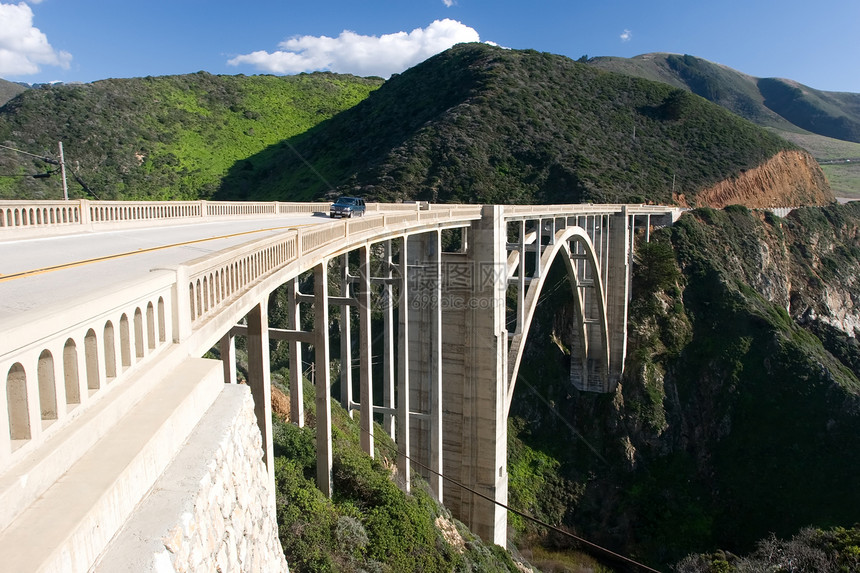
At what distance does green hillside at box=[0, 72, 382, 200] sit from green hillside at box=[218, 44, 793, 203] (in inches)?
A: 186

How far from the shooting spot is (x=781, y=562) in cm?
1734

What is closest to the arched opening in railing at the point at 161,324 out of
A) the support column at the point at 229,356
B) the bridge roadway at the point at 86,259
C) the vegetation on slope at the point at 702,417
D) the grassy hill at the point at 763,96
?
the bridge roadway at the point at 86,259

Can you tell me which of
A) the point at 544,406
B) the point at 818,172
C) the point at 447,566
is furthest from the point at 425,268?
the point at 818,172

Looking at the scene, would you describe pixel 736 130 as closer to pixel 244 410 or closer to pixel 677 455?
pixel 677 455

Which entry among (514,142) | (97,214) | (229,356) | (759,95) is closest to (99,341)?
(229,356)

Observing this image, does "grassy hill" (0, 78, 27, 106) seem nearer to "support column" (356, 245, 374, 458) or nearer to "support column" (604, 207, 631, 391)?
"support column" (604, 207, 631, 391)

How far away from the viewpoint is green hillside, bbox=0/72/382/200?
1973 inches

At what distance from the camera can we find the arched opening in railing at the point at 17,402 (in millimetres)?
2629

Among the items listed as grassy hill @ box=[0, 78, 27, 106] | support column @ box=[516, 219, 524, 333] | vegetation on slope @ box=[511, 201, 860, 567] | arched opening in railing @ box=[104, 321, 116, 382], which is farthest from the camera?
grassy hill @ box=[0, 78, 27, 106]

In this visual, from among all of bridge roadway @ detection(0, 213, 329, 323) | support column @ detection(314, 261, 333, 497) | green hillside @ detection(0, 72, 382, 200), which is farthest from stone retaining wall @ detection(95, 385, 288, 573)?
green hillside @ detection(0, 72, 382, 200)

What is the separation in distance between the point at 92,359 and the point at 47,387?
0.47 metres

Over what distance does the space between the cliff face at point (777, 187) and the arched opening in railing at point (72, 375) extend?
5102cm

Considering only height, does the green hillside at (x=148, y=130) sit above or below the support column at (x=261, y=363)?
above

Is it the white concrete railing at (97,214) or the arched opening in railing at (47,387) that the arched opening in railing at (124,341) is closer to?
the arched opening in railing at (47,387)
